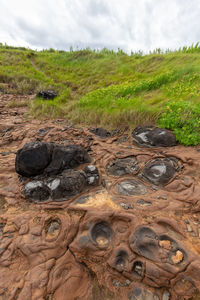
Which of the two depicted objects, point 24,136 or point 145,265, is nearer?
point 145,265

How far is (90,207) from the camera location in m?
2.10

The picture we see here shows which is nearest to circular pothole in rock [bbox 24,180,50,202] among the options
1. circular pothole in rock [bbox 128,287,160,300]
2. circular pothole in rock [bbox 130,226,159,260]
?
circular pothole in rock [bbox 130,226,159,260]

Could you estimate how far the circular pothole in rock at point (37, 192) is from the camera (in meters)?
2.35

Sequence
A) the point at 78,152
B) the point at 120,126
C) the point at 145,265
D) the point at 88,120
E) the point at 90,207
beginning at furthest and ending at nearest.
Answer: the point at 88,120 < the point at 120,126 < the point at 78,152 < the point at 90,207 < the point at 145,265

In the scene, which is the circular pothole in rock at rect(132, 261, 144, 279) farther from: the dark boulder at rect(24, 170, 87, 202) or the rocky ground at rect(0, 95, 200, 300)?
the dark boulder at rect(24, 170, 87, 202)

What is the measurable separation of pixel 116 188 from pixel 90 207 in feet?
2.03

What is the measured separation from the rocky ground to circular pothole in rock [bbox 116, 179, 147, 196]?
0.02 m

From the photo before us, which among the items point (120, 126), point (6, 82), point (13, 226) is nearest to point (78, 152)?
point (13, 226)

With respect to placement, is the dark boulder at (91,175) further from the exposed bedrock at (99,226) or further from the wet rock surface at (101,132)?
the wet rock surface at (101,132)

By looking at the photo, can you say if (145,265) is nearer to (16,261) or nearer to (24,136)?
(16,261)

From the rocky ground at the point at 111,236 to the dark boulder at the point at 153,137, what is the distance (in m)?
0.46

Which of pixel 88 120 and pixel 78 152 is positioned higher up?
pixel 88 120

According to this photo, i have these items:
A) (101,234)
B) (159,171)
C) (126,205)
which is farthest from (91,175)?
(159,171)

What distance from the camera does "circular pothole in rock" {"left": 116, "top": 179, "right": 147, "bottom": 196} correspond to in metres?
2.40
